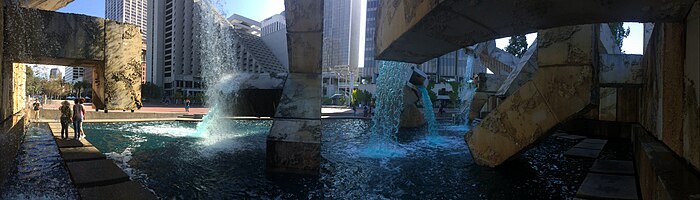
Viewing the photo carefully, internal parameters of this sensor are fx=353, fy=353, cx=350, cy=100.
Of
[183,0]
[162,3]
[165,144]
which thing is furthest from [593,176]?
[162,3]

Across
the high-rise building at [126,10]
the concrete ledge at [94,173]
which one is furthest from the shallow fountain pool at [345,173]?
the high-rise building at [126,10]

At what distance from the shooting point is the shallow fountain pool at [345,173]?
4.82m

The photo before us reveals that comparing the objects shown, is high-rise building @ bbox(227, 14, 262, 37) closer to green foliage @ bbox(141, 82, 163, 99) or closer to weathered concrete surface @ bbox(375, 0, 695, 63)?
green foliage @ bbox(141, 82, 163, 99)

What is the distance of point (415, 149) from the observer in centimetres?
923

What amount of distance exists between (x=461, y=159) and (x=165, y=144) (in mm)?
7103

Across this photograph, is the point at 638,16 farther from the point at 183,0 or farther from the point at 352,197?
the point at 183,0

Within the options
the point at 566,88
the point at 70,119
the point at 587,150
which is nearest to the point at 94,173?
the point at 70,119

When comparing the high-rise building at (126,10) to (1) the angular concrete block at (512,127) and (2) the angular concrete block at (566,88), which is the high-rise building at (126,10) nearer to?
(1) the angular concrete block at (512,127)

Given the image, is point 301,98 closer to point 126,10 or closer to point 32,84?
point 32,84

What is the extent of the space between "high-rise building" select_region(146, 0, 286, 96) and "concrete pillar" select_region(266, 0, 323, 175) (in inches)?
2379

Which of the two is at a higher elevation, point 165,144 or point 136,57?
point 136,57

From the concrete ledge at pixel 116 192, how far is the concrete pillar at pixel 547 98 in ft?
18.7

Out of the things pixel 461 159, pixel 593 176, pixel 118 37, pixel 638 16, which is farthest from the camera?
pixel 118 37

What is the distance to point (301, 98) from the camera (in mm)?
6555
